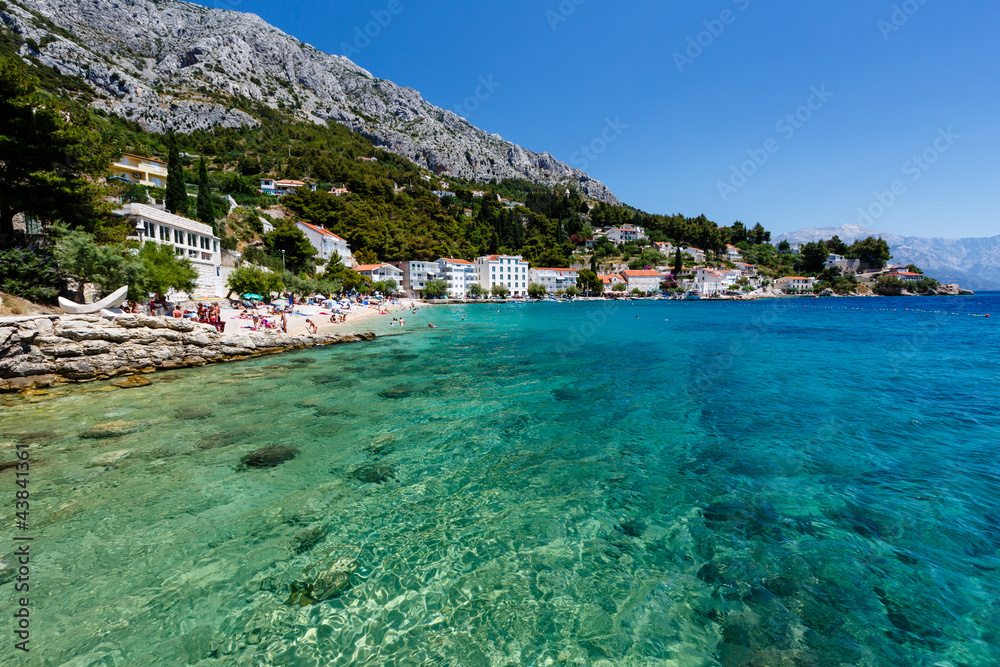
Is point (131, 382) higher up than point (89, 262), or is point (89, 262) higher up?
point (89, 262)

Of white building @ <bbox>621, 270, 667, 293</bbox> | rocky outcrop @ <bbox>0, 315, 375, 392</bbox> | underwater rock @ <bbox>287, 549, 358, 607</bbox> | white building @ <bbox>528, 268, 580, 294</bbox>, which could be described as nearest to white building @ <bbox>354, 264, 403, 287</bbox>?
white building @ <bbox>528, 268, 580, 294</bbox>

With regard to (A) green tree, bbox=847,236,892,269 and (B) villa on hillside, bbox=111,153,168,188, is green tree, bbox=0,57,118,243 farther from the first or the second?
(A) green tree, bbox=847,236,892,269

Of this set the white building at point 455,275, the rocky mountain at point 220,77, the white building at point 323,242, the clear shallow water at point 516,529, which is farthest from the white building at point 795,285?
the clear shallow water at point 516,529

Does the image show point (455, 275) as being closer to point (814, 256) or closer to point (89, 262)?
point (89, 262)

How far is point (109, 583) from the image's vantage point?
4551 millimetres

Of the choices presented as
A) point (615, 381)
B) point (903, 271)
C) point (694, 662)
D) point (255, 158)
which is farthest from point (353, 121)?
point (903, 271)

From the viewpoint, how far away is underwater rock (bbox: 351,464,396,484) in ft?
23.1

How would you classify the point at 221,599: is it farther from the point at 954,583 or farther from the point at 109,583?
the point at 954,583

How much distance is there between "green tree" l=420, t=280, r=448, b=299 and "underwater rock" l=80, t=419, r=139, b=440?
226ft

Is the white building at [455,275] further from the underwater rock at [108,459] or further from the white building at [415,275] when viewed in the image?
the underwater rock at [108,459]

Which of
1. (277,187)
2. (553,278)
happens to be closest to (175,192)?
(277,187)

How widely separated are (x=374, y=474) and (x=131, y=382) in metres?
12.0

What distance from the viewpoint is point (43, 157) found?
1722 cm

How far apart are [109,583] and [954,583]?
Answer: 9.85 m
